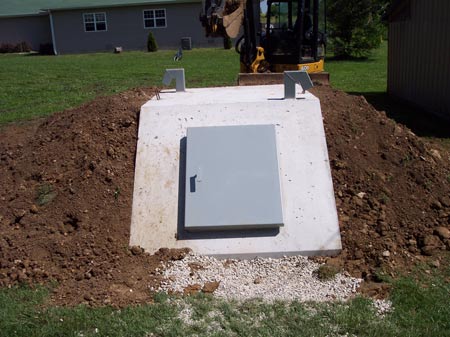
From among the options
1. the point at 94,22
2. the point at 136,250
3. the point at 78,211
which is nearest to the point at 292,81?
the point at 136,250

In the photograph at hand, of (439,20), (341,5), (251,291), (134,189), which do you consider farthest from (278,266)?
(341,5)

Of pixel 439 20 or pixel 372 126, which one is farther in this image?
pixel 439 20

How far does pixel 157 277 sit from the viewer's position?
4.95 m

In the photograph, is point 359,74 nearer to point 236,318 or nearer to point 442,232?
point 442,232

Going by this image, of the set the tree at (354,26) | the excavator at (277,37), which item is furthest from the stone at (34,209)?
the tree at (354,26)

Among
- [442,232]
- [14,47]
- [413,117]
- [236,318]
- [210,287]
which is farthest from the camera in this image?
[14,47]

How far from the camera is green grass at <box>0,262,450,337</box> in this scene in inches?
164

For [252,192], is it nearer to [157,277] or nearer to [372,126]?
[157,277]

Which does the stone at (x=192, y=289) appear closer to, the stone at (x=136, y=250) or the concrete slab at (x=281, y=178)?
the concrete slab at (x=281, y=178)

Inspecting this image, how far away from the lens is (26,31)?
3500 centimetres

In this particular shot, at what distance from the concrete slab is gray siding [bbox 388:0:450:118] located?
5877mm

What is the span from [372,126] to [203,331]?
3.41 meters

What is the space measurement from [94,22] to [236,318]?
31381mm

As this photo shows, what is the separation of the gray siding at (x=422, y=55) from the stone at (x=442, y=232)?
6639mm
